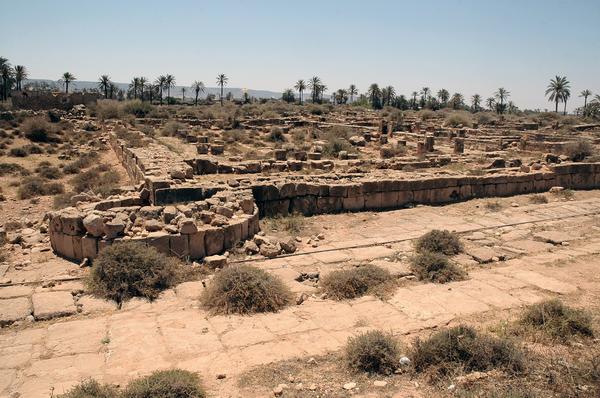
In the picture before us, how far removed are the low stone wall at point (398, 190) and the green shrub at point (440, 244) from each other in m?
3.40

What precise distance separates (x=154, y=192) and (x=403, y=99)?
2742 inches

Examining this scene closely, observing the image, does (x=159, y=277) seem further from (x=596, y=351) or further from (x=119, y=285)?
(x=596, y=351)

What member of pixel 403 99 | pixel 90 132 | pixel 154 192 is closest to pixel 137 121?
pixel 90 132

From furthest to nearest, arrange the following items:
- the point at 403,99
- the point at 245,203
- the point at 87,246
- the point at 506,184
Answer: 1. the point at 403,99
2. the point at 506,184
3. the point at 245,203
4. the point at 87,246

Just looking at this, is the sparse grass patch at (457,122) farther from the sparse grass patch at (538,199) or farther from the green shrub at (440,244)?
the green shrub at (440,244)

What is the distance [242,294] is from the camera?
6.43m

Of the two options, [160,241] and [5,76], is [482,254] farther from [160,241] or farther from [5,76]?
[5,76]

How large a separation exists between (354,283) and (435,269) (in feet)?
5.20

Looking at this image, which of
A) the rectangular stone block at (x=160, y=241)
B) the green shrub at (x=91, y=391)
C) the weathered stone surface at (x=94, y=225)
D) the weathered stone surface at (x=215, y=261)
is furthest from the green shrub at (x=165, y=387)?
the weathered stone surface at (x=94, y=225)

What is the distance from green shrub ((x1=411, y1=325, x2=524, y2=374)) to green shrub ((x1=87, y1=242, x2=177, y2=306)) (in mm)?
3876

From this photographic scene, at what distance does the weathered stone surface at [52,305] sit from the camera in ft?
20.3

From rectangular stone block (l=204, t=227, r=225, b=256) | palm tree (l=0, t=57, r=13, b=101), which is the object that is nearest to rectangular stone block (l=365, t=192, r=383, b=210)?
rectangular stone block (l=204, t=227, r=225, b=256)

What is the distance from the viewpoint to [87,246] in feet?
26.4

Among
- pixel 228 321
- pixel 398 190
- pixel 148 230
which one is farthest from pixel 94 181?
pixel 228 321
